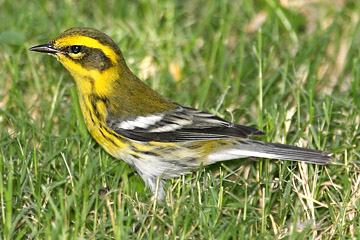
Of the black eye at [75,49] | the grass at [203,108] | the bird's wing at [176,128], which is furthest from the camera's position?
the black eye at [75,49]

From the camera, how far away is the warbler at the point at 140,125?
396 cm

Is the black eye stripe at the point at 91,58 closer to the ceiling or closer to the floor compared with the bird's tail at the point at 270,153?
closer to the ceiling

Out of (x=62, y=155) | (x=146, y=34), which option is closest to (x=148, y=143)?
(x=62, y=155)

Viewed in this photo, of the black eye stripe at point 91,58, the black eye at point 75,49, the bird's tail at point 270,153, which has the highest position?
the black eye at point 75,49

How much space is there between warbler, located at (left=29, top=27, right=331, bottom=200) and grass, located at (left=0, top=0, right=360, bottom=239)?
0.40 ft

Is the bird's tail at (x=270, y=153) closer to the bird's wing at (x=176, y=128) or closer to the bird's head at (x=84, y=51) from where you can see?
the bird's wing at (x=176, y=128)

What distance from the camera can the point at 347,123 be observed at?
14.5 feet

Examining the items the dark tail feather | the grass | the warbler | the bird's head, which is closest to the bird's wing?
the warbler

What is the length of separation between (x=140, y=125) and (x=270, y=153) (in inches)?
32.8

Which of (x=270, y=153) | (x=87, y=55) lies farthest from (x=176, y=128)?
(x=87, y=55)

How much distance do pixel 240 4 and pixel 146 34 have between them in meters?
1.13

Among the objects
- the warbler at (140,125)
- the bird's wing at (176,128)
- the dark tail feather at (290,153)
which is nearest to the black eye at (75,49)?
the warbler at (140,125)

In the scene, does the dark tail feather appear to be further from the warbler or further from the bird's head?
the bird's head

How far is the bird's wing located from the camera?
12.9 ft
